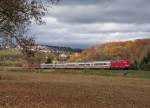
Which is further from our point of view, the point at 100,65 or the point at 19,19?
the point at 100,65

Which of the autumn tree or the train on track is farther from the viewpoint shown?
the train on track

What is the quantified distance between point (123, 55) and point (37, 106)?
16876 cm

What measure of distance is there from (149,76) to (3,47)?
70.5 metres

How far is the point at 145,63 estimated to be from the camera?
120062mm

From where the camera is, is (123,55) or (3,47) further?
(123,55)

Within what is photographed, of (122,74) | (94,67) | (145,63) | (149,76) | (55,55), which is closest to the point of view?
(55,55)

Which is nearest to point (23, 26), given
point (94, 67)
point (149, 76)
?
point (149, 76)

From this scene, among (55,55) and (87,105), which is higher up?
(55,55)

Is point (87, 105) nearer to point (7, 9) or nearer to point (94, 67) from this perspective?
point (7, 9)

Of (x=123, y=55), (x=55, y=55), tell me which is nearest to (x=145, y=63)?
(x=123, y=55)

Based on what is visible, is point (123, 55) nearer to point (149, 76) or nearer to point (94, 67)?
point (94, 67)

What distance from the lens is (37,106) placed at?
19.4 metres

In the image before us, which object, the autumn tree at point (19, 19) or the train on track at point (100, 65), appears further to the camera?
the train on track at point (100, 65)

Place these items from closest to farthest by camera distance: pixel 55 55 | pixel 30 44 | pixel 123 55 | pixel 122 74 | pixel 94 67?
pixel 30 44 → pixel 55 55 → pixel 122 74 → pixel 94 67 → pixel 123 55
